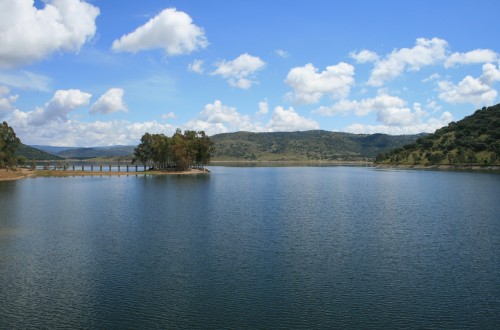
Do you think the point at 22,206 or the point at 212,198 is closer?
the point at 22,206

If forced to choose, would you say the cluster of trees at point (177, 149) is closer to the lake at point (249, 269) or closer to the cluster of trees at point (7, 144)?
the cluster of trees at point (7, 144)

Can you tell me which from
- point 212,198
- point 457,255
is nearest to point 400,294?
point 457,255

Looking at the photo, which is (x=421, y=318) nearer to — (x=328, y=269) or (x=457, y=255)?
(x=328, y=269)

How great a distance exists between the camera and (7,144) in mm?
145500

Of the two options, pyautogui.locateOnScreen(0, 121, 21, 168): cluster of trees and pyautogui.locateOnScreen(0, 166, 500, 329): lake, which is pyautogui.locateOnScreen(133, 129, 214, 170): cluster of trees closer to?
pyautogui.locateOnScreen(0, 121, 21, 168): cluster of trees

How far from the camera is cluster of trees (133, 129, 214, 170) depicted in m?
166

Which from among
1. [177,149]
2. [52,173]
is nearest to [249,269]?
[177,149]

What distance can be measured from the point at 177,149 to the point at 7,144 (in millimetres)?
57684

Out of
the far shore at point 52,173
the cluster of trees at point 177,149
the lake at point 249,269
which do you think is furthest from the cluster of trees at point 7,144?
the lake at point 249,269

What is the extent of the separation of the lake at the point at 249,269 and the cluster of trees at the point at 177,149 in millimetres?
105254

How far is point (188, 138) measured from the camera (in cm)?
18050

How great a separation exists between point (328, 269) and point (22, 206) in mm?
55361

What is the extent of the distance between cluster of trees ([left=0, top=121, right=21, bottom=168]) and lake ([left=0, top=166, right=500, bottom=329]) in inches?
3616

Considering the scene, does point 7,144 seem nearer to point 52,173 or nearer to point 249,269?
point 52,173
